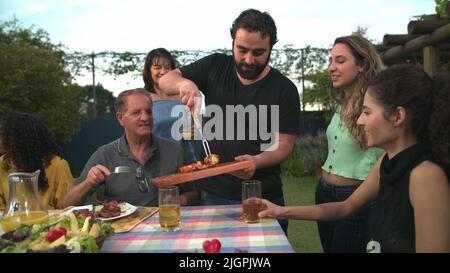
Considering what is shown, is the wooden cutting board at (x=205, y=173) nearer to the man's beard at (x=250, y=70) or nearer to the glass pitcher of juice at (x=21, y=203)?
the glass pitcher of juice at (x=21, y=203)

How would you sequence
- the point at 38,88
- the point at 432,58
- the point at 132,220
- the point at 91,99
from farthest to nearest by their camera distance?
the point at 91,99
the point at 38,88
the point at 432,58
the point at 132,220

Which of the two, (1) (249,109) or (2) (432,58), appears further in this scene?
(2) (432,58)

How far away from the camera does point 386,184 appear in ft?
6.55

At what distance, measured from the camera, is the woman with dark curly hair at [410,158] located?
169 centimetres

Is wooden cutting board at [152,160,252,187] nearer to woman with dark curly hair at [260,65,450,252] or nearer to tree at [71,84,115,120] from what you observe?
woman with dark curly hair at [260,65,450,252]

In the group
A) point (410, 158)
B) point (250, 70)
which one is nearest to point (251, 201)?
point (410, 158)

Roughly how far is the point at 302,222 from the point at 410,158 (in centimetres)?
410

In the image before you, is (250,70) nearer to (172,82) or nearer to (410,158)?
(172,82)

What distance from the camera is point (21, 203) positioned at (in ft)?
6.88

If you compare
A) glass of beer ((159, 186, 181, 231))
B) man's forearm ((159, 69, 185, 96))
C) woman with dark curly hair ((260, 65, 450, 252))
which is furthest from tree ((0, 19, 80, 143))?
woman with dark curly hair ((260, 65, 450, 252))

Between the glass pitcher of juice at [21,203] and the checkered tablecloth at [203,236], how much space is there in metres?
0.43

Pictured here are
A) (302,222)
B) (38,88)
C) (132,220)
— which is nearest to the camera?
(132,220)

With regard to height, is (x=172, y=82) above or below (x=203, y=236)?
above

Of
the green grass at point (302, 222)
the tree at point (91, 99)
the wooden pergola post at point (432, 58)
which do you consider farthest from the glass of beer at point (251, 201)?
the tree at point (91, 99)
